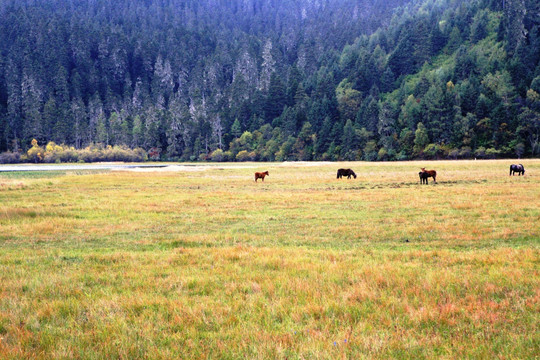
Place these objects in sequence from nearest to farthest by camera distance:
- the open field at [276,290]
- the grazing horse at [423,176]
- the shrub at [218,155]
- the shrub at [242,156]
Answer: the open field at [276,290] → the grazing horse at [423,176] → the shrub at [242,156] → the shrub at [218,155]

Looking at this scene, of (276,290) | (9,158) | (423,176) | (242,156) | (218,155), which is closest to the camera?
(276,290)

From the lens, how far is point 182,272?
9.67 metres

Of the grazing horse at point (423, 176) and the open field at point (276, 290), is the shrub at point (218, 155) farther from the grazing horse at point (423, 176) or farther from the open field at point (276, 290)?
the open field at point (276, 290)

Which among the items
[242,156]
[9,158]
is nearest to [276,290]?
[242,156]

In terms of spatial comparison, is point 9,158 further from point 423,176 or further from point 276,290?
point 276,290

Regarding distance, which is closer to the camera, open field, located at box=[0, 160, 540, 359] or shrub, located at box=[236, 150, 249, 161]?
open field, located at box=[0, 160, 540, 359]

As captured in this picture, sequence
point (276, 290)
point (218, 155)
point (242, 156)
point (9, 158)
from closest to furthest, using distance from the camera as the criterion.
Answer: point (276, 290) < point (9, 158) < point (242, 156) < point (218, 155)

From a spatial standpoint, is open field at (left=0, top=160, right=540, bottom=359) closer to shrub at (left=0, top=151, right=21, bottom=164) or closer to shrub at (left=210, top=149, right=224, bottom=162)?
shrub at (left=210, top=149, right=224, bottom=162)

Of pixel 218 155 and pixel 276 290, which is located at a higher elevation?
pixel 218 155

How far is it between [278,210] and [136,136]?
180 m

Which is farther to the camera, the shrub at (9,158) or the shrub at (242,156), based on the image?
the shrub at (242,156)

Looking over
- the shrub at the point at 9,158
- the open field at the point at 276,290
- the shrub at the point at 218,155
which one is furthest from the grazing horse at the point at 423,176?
the shrub at the point at 9,158

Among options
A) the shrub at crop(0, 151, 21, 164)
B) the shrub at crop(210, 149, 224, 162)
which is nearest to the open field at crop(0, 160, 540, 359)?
the shrub at crop(210, 149, 224, 162)

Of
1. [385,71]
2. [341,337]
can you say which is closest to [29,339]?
[341,337]
